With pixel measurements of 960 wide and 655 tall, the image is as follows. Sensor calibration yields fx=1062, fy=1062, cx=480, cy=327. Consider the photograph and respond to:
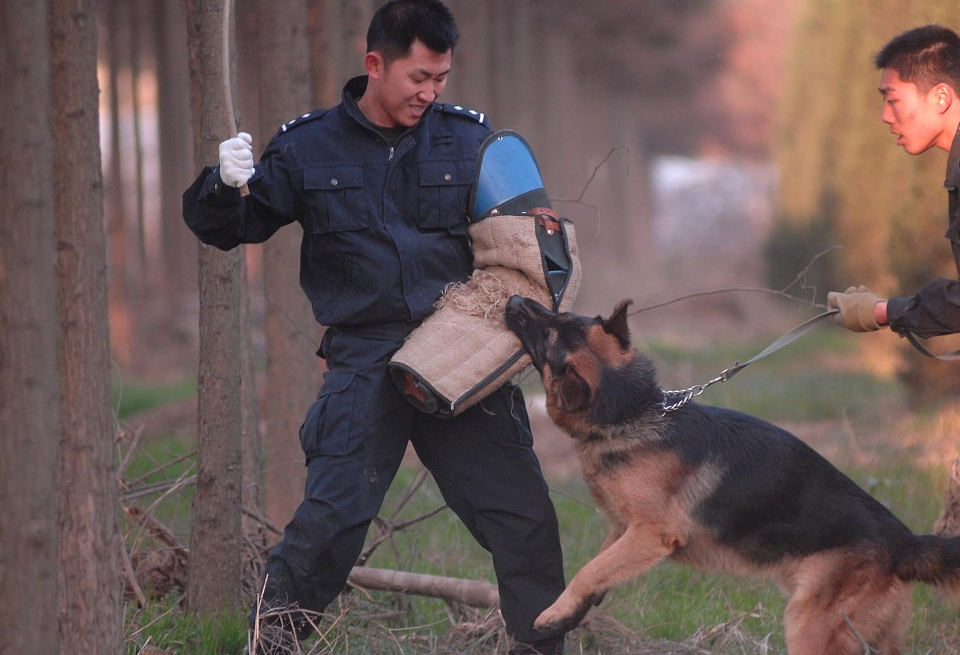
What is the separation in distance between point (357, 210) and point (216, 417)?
1.11 m

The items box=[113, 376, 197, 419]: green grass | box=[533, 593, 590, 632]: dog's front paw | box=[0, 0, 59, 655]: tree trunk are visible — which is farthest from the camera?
box=[113, 376, 197, 419]: green grass

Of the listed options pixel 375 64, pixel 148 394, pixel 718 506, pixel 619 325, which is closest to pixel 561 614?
pixel 718 506

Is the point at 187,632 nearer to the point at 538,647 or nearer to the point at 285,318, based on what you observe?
the point at 538,647

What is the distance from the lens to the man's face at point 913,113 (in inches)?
150

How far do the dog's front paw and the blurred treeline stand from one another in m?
2.48

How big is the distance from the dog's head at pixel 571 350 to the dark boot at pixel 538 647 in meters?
0.83

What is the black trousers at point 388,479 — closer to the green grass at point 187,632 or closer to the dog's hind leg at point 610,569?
the dog's hind leg at point 610,569

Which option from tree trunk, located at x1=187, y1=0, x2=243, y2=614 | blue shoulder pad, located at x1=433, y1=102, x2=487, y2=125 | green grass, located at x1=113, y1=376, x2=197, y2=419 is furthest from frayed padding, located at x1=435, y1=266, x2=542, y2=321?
green grass, located at x1=113, y1=376, x2=197, y2=419

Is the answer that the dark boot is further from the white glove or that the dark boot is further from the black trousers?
the white glove

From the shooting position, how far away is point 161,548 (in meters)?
4.92

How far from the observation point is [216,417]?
4.30m

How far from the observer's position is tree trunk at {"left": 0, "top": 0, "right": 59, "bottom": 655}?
258 centimetres

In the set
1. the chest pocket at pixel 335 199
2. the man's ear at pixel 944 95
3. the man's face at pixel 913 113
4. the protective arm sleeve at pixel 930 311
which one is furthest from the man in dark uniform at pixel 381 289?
the man's ear at pixel 944 95

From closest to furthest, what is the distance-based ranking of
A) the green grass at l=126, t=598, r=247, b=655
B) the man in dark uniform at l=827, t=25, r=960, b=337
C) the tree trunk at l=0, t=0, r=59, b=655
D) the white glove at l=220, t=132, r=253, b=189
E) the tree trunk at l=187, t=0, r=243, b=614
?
the tree trunk at l=0, t=0, r=59, b=655 → the white glove at l=220, t=132, r=253, b=189 → the man in dark uniform at l=827, t=25, r=960, b=337 → the green grass at l=126, t=598, r=247, b=655 → the tree trunk at l=187, t=0, r=243, b=614
